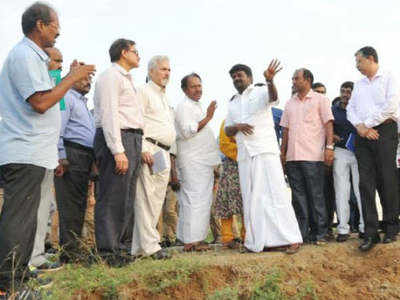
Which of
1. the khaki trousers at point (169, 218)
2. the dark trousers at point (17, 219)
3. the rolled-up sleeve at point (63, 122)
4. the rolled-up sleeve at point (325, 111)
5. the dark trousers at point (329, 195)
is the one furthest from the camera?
the khaki trousers at point (169, 218)

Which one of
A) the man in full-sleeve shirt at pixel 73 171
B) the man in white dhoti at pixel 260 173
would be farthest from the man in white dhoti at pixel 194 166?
the man in full-sleeve shirt at pixel 73 171

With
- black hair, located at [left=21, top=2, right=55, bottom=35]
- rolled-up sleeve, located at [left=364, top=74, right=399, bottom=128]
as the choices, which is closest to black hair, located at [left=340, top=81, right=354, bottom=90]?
rolled-up sleeve, located at [left=364, top=74, right=399, bottom=128]

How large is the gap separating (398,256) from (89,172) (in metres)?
3.34

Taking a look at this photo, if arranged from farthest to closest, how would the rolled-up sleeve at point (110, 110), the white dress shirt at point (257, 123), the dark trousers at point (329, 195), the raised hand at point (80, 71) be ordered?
the dark trousers at point (329, 195)
the white dress shirt at point (257, 123)
the rolled-up sleeve at point (110, 110)
the raised hand at point (80, 71)

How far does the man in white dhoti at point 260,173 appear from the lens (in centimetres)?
459

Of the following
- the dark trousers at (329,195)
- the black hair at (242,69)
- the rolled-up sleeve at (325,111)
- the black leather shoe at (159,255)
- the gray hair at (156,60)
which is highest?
the gray hair at (156,60)

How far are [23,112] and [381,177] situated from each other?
367 centimetres

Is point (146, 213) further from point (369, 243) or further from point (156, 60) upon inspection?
point (369, 243)

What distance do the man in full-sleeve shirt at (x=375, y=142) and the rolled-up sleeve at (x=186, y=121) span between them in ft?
6.11

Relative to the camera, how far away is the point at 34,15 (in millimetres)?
3180

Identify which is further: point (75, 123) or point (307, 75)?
point (307, 75)

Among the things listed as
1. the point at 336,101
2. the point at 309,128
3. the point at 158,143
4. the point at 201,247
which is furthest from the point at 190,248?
the point at 336,101

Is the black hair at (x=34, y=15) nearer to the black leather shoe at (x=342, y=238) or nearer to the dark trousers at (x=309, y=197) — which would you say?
the dark trousers at (x=309, y=197)

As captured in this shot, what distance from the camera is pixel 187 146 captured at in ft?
17.2
